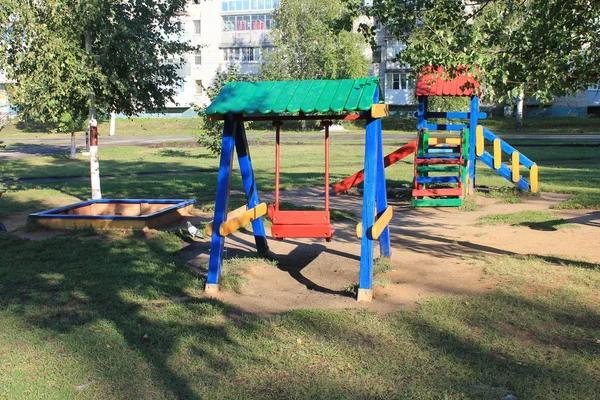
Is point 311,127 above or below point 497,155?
above

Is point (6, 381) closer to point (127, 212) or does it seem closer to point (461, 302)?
point (461, 302)

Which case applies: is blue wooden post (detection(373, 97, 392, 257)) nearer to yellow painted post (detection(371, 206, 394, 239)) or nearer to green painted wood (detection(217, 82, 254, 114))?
yellow painted post (detection(371, 206, 394, 239))

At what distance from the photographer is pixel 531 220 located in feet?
36.4

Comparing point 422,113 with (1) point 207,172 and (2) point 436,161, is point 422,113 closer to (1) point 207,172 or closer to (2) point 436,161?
(2) point 436,161

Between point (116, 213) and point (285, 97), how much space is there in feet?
20.7

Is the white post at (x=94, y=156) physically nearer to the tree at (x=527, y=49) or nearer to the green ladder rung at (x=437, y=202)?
the green ladder rung at (x=437, y=202)

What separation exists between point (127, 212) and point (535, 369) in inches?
357

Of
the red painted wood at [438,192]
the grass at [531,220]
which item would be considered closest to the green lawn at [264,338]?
the grass at [531,220]

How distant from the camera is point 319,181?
17.4m

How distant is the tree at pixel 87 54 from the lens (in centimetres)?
1179

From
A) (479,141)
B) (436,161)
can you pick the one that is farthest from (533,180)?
(436,161)

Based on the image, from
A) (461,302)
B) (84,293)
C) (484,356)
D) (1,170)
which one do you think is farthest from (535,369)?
(1,170)

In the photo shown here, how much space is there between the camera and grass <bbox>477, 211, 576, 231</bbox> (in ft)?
34.3

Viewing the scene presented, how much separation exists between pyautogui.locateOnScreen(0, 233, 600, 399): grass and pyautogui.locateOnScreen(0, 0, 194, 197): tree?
553cm
